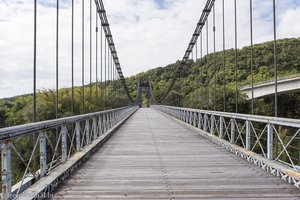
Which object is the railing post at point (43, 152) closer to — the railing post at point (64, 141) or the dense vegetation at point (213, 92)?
the railing post at point (64, 141)

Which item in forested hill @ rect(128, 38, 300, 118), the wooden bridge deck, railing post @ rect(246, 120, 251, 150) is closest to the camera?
the wooden bridge deck

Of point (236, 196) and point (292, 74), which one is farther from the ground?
point (292, 74)

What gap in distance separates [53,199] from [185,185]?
4.48ft

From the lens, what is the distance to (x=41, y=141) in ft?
12.5

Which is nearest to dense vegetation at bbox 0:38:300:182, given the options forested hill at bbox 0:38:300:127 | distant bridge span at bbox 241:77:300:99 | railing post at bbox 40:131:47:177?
forested hill at bbox 0:38:300:127

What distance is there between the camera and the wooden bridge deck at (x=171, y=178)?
3584 millimetres

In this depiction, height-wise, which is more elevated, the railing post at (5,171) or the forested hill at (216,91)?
the forested hill at (216,91)

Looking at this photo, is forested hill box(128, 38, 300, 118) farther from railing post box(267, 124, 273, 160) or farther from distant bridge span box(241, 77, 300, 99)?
railing post box(267, 124, 273, 160)

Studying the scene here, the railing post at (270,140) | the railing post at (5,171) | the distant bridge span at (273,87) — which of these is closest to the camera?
the railing post at (5,171)

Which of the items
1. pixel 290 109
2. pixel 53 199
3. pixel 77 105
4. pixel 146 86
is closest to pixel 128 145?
pixel 53 199

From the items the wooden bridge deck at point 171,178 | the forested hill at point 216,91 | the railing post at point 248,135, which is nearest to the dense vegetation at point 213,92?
the forested hill at point 216,91

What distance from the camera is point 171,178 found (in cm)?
432

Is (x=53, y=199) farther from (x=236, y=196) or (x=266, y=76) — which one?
(x=266, y=76)

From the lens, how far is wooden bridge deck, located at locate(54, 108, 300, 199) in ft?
11.8
